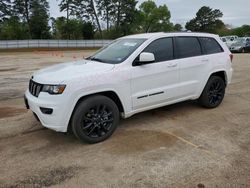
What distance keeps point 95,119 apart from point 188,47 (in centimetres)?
251

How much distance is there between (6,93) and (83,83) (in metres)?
5.06

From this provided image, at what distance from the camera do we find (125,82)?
4.53 metres

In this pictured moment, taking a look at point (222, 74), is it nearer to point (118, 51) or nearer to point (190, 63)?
point (190, 63)

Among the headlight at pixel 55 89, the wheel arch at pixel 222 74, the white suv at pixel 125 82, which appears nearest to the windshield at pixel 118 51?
the white suv at pixel 125 82

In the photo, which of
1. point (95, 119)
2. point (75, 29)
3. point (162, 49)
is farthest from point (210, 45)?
point (75, 29)

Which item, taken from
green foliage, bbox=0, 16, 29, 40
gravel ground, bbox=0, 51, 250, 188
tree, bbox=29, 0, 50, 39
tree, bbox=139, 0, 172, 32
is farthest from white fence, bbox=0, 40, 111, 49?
gravel ground, bbox=0, 51, 250, 188

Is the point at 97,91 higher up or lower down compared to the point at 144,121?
higher up

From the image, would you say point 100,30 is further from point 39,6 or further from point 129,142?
point 129,142

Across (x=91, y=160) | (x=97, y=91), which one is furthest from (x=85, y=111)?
(x=91, y=160)

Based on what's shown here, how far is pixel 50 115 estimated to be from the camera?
13.3 ft

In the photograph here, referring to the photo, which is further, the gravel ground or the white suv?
the white suv

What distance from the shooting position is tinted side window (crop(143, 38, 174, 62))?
500cm

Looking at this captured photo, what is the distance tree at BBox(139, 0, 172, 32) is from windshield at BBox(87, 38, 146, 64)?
63.8 meters

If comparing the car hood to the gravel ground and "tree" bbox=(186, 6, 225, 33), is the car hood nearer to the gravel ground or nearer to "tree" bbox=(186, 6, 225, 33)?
the gravel ground
